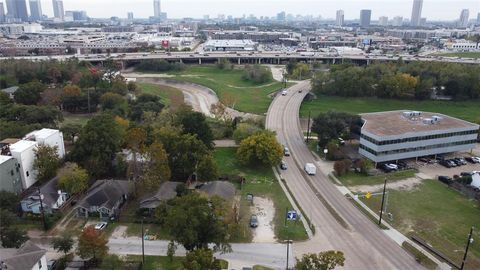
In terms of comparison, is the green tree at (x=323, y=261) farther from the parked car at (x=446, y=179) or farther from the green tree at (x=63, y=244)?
the parked car at (x=446, y=179)

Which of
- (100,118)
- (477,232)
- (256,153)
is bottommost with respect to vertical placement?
(477,232)

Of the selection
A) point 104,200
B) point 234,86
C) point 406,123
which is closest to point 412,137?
point 406,123

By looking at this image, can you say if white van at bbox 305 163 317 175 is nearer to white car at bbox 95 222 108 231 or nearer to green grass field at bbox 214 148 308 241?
green grass field at bbox 214 148 308 241

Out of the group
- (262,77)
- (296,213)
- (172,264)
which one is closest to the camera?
(172,264)

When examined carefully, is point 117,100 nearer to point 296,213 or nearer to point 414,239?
point 296,213

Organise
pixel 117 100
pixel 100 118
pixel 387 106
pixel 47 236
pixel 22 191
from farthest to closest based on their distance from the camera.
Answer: pixel 387 106, pixel 117 100, pixel 100 118, pixel 22 191, pixel 47 236

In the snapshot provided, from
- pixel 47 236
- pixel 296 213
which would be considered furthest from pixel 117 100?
Answer: pixel 296 213

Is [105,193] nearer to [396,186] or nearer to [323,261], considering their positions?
[323,261]

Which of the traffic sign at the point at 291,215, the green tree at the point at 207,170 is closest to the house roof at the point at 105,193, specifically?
the green tree at the point at 207,170
